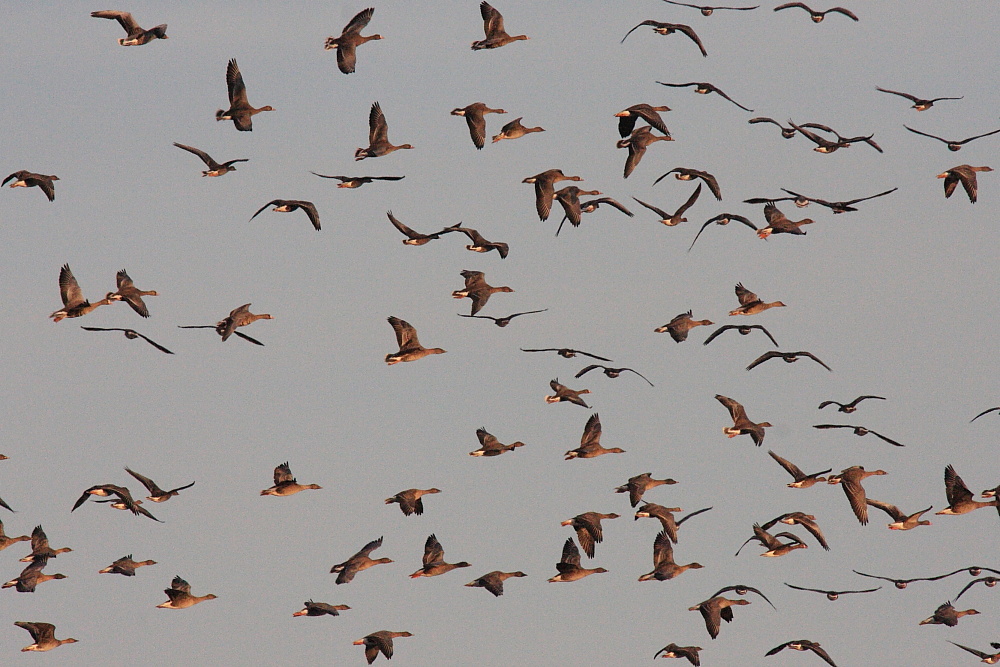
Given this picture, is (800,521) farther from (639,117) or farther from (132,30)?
(132,30)

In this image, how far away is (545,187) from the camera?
52.6 m

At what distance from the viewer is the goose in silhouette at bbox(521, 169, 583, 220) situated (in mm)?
51781

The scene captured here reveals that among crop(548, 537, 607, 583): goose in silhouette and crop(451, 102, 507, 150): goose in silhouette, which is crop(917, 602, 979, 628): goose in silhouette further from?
crop(451, 102, 507, 150): goose in silhouette

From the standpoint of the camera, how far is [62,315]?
180ft

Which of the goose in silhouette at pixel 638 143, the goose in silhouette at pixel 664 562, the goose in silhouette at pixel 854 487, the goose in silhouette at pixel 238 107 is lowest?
the goose in silhouette at pixel 664 562

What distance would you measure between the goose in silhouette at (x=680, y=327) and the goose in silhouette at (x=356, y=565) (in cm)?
1017

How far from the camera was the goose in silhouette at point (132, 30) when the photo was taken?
175 feet

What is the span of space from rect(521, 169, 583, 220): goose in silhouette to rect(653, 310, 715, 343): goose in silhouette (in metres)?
7.33

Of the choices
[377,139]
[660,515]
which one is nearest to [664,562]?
[660,515]

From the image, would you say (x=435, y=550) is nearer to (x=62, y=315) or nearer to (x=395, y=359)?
(x=395, y=359)

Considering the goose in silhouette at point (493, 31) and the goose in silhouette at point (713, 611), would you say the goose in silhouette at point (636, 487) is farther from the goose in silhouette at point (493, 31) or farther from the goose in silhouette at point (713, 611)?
the goose in silhouette at point (493, 31)

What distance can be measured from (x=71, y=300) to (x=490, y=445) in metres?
12.4

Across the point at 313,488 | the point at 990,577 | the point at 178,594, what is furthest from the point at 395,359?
the point at 990,577

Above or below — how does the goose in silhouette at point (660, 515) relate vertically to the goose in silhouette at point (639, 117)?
below
